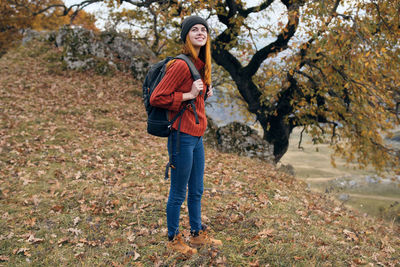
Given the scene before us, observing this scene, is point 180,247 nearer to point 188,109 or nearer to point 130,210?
point 188,109

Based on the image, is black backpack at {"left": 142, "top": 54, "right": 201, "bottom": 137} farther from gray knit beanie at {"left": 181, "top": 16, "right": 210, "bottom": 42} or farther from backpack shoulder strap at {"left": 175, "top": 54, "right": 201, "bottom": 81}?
gray knit beanie at {"left": 181, "top": 16, "right": 210, "bottom": 42}

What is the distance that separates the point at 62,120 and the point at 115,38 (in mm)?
8609

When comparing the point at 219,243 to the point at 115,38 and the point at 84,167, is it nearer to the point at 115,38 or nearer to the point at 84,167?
the point at 84,167

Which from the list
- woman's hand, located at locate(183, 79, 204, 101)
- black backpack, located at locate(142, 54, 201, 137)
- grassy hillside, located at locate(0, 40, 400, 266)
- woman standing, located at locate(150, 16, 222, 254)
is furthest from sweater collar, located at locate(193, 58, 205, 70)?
grassy hillside, located at locate(0, 40, 400, 266)

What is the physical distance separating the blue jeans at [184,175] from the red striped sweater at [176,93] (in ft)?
0.40

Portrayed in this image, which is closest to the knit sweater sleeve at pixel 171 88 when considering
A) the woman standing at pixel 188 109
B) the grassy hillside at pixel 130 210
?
the woman standing at pixel 188 109

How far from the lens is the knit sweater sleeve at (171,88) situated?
9.81 feet

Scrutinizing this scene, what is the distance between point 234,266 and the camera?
364cm

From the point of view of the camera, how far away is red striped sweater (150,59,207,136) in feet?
9.83

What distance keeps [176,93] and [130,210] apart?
3.16 meters

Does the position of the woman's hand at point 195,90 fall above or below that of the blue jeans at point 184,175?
above

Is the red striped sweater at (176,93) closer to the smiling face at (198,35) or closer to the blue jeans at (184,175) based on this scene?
the blue jeans at (184,175)

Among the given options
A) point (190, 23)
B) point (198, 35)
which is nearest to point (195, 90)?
point (198, 35)

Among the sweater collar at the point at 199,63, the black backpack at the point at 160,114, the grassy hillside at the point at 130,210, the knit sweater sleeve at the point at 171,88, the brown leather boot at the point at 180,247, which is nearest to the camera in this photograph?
the knit sweater sleeve at the point at 171,88
